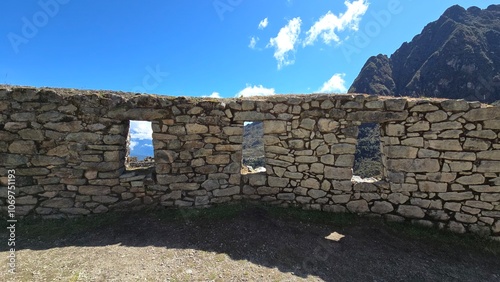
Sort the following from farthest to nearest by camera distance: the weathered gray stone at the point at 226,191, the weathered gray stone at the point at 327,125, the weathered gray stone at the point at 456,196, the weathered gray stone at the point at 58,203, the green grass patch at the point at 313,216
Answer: the weathered gray stone at the point at 226,191
the weathered gray stone at the point at 327,125
the green grass patch at the point at 313,216
the weathered gray stone at the point at 58,203
the weathered gray stone at the point at 456,196

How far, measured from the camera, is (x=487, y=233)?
6.07m

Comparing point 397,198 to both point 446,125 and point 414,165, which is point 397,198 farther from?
point 446,125

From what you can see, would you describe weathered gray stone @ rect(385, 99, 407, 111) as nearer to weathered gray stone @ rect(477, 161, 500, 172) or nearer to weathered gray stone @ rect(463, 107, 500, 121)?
weathered gray stone @ rect(463, 107, 500, 121)

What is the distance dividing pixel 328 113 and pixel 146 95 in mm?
4519

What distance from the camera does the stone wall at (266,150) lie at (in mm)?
6035

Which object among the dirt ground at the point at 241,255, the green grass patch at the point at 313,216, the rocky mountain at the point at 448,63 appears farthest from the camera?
the rocky mountain at the point at 448,63

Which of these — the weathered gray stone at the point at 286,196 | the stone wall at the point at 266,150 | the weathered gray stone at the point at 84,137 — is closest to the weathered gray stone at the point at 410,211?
the stone wall at the point at 266,150

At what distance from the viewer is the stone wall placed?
19.8 ft

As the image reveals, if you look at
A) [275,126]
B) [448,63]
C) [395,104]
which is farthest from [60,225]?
[448,63]

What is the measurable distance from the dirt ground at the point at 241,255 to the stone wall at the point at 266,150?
0.74 m

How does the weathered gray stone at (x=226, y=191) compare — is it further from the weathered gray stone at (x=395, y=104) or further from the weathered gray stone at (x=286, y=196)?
the weathered gray stone at (x=395, y=104)

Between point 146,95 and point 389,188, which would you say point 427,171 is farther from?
point 146,95

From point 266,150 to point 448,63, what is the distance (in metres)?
67.0

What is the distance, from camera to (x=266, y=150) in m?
6.80
